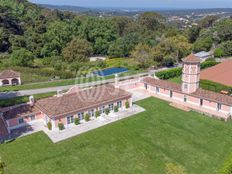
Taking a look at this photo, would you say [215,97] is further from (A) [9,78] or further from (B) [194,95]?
(A) [9,78]

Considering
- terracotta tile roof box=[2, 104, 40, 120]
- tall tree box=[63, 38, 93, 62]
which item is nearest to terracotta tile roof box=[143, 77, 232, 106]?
terracotta tile roof box=[2, 104, 40, 120]

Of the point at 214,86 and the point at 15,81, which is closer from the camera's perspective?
the point at 214,86

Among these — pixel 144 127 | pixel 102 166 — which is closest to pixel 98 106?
pixel 144 127

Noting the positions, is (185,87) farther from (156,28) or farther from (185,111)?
(156,28)

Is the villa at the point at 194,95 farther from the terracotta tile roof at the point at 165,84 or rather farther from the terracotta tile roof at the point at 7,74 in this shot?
the terracotta tile roof at the point at 7,74

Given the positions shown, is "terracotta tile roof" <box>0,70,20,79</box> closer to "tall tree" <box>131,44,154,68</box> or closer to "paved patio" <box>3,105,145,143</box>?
"paved patio" <box>3,105,145,143</box>

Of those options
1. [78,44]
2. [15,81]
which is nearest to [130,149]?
[15,81]
